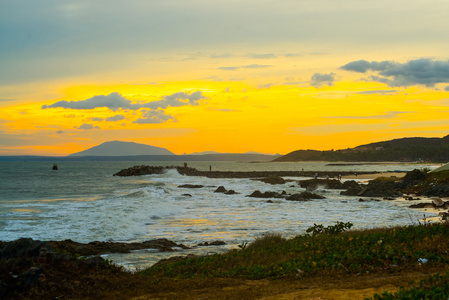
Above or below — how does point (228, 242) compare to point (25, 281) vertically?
below

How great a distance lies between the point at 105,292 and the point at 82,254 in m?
6.12

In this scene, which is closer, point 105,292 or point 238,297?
point 238,297

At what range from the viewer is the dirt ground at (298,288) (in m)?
7.25

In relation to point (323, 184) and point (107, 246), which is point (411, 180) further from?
point (107, 246)

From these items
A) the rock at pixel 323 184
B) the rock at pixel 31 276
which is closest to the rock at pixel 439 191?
the rock at pixel 323 184

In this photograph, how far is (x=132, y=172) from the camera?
98312 mm

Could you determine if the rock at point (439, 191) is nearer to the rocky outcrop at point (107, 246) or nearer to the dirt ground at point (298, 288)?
the rocky outcrop at point (107, 246)

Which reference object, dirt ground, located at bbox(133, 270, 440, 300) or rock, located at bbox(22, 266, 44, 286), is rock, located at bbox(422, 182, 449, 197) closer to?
dirt ground, located at bbox(133, 270, 440, 300)

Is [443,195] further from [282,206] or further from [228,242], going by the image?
[228,242]

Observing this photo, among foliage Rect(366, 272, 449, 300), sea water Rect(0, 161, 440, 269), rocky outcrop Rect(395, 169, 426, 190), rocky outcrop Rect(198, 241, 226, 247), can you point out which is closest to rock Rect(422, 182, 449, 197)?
sea water Rect(0, 161, 440, 269)

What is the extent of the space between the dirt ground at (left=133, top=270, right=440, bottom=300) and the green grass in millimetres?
573

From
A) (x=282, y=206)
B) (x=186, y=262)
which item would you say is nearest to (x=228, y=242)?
(x=186, y=262)

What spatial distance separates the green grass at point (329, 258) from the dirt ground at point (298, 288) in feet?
1.88

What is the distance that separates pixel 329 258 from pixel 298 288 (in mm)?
2329
